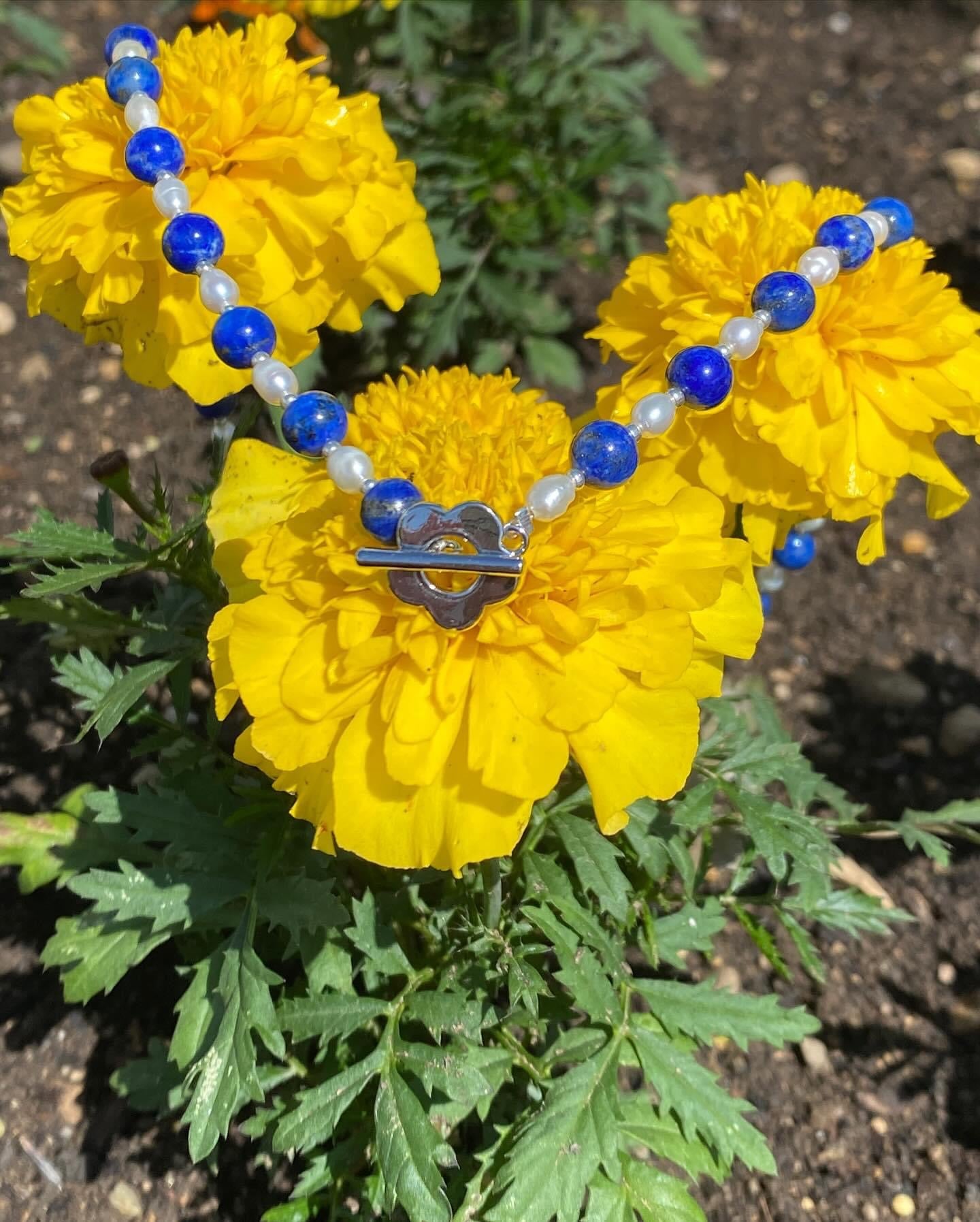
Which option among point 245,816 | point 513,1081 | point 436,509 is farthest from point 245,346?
point 513,1081

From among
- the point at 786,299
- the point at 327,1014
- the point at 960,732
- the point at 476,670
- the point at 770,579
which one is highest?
the point at 786,299

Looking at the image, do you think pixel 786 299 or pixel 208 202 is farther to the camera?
pixel 208 202

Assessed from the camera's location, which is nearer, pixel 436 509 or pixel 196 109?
pixel 436 509

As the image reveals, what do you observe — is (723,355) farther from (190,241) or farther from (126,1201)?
(126,1201)

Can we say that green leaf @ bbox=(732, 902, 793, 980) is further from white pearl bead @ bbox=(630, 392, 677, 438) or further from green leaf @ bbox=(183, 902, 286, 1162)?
white pearl bead @ bbox=(630, 392, 677, 438)

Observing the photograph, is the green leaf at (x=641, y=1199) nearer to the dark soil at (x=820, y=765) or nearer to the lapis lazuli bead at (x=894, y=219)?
the dark soil at (x=820, y=765)

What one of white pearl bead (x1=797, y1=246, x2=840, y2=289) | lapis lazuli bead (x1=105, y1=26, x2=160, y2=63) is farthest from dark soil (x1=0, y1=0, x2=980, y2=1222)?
white pearl bead (x1=797, y1=246, x2=840, y2=289)

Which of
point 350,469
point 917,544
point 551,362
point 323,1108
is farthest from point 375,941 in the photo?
point 917,544

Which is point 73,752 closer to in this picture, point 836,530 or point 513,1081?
point 513,1081
